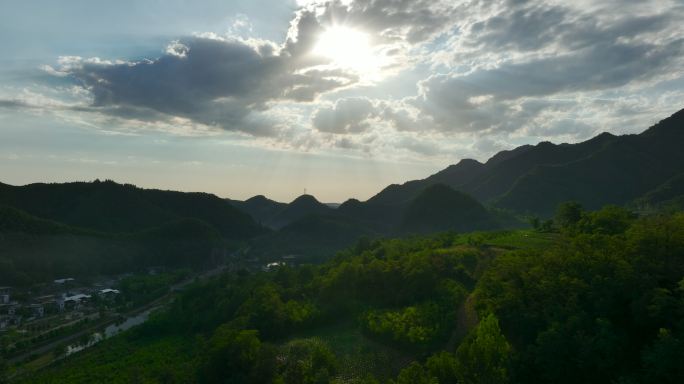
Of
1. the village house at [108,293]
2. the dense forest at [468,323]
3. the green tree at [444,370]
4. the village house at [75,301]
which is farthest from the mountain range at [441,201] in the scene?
the green tree at [444,370]

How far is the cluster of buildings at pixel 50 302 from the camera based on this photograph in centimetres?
7250

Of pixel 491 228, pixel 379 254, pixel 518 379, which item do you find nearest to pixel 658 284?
pixel 518 379

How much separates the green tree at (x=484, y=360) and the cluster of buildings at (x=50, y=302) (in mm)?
75139

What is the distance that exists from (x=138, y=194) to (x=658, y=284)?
17856 cm

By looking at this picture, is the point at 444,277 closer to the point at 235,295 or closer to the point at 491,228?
the point at 235,295

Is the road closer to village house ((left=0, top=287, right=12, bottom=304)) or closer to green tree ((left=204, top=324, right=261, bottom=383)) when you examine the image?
village house ((left=0, top=287, right=12, bottom=304))

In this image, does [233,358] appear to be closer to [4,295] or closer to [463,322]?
[463,322]

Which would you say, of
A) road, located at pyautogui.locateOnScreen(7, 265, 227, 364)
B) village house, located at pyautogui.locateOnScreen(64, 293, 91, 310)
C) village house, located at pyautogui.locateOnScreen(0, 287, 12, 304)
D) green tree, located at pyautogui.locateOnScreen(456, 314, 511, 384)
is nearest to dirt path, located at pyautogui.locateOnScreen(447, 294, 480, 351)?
green tree, located at pyautogui.locateOnScreen(456, 314, 511, 384)

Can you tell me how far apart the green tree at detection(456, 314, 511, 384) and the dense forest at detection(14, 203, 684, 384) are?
7cm

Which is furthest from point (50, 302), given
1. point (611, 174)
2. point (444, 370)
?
point (611, 174)

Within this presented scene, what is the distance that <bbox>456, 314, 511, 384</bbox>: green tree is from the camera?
23.1 meters

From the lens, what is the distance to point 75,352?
5847 centimetres

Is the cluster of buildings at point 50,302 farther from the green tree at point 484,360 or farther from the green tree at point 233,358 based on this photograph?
the green tree at point 484,360

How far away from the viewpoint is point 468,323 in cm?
3634
